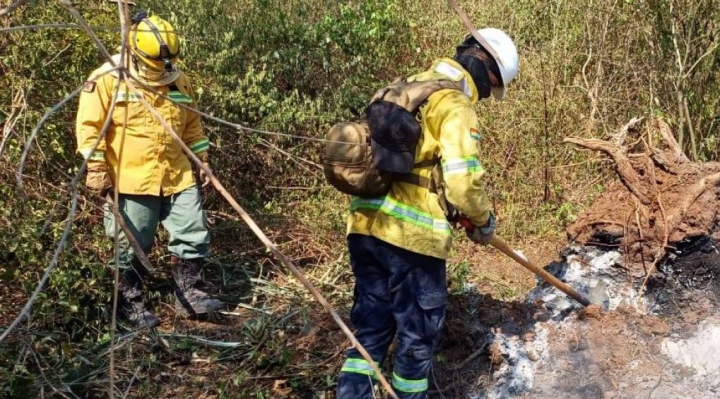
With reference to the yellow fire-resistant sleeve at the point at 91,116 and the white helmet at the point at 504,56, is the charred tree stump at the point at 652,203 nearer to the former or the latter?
the white helmet at the point at 504,56

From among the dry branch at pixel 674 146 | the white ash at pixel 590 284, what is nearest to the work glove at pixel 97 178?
the white ash at pixel 590 284

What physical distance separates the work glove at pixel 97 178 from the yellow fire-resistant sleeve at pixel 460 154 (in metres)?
1.94

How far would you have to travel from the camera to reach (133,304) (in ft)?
12.4

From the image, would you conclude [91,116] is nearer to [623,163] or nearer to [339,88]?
[339,88]

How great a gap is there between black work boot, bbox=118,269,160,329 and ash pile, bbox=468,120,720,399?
1925 mm

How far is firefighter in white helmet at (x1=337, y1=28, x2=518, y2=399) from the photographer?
2.55m

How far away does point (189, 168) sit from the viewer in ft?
12.7

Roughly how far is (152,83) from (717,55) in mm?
4239

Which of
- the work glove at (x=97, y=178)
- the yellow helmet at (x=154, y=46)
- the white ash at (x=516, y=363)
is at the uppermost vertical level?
the yellow helmet at (x=154, y=46)

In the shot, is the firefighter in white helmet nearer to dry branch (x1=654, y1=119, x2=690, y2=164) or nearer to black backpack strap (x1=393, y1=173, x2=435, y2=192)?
black backpack strap (x1=393, y1=173, x2=435, y2=192)

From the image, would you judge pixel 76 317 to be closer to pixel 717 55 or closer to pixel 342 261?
pixel 342 261

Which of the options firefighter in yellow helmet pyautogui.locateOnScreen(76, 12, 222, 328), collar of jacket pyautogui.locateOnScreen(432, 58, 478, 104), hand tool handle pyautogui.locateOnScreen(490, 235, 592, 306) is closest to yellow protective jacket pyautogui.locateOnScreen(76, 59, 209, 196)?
firefighter in yellow helmet pyautogui.locateOnScreen(76, 12, 222, 328)

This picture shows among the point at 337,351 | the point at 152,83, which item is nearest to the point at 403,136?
the point at 337,351

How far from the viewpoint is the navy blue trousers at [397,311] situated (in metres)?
2.77
